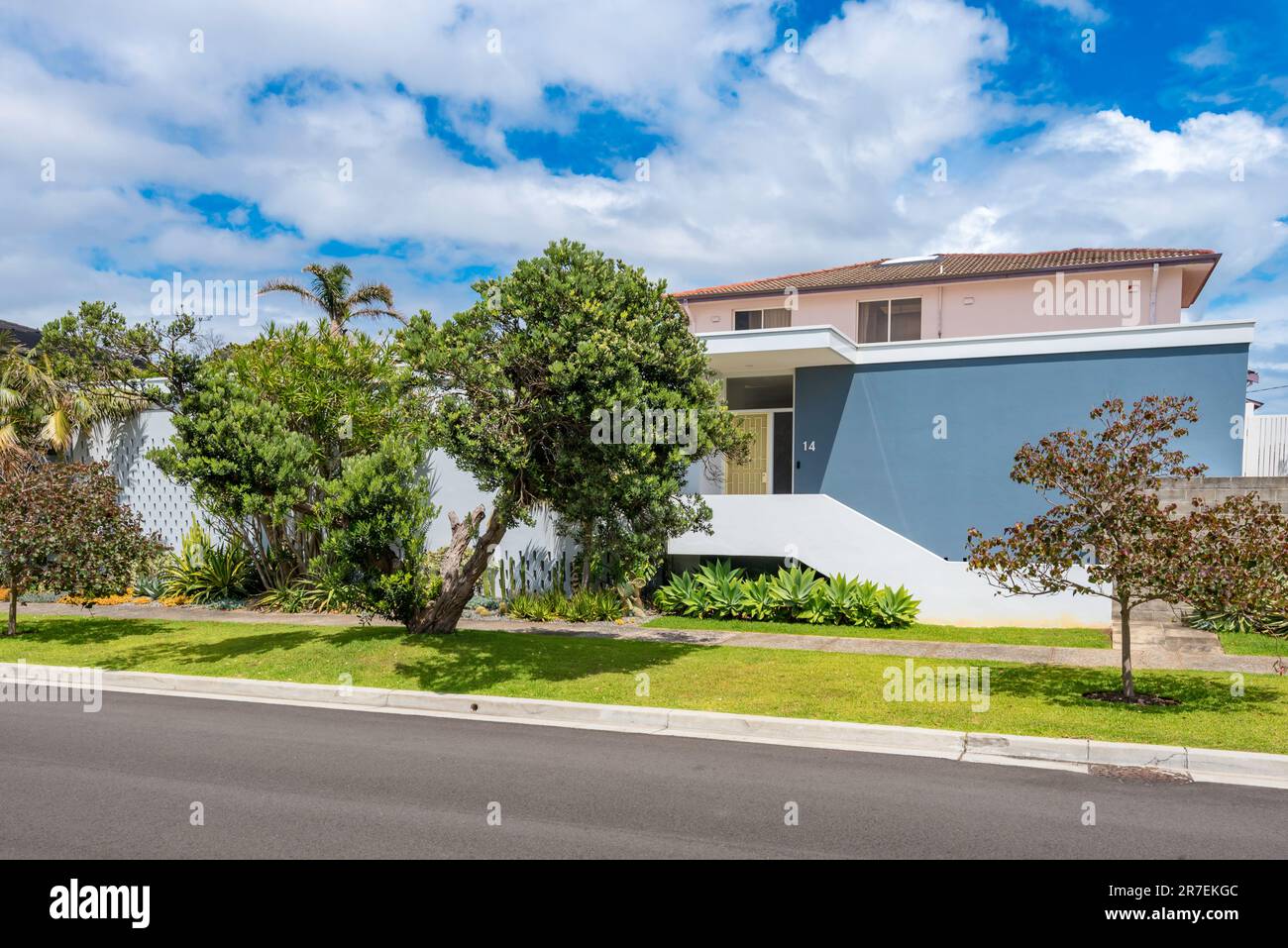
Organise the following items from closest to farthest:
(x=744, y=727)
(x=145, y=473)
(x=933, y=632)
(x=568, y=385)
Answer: (x=744, y=727) < (x=568, y=385) < (x=933, y=632) < (x=145, y=473)

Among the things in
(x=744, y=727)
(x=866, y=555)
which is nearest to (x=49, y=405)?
(x=866, y=555)

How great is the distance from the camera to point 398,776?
7.23m

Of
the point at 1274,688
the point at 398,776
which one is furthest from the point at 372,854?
the point at 1274,688

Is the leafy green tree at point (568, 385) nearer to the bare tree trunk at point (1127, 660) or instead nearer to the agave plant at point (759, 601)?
the bare tree trunk at point (1127, 660)

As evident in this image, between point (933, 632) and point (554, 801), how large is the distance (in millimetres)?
9415

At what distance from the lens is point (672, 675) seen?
11.0 m

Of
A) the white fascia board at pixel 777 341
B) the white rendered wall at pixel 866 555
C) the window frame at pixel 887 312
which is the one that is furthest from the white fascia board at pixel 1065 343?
the window frame at pixel 887 312

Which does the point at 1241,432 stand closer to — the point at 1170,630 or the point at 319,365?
the point at 1170,630

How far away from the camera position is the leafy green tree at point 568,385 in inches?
401

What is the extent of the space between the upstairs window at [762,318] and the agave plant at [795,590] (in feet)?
34.2

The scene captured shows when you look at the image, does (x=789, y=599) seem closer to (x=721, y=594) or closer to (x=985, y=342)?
(x=721, y=594)

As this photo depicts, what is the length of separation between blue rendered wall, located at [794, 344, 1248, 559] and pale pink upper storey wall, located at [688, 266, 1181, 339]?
469 centimetres

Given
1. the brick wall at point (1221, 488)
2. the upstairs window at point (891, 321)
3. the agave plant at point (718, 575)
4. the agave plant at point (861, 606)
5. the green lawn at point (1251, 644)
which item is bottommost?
the green lawn at point (1251, 644)

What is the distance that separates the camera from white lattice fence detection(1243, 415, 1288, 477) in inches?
664
